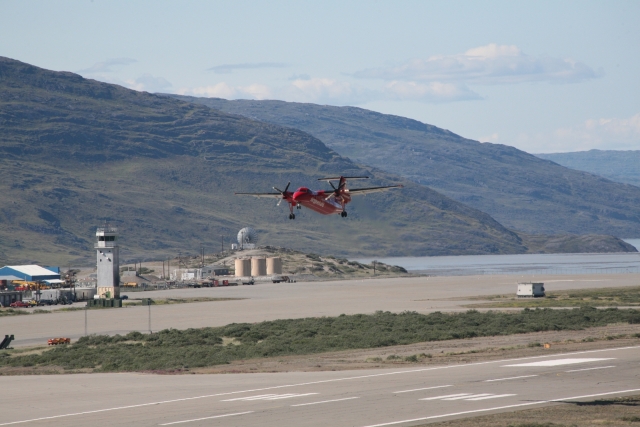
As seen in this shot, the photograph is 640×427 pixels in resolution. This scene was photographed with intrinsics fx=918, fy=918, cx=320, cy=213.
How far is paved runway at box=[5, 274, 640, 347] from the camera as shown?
85562 millimetres

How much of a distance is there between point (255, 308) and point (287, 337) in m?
41.5

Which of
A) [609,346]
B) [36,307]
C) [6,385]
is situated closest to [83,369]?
[6,385]

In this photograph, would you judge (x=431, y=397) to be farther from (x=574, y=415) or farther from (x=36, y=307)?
(x=36, y=307)

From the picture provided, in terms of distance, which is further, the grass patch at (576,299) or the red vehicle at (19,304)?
the red vehicle at (19,304)

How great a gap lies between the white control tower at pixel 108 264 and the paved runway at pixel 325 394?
8750 centimetres

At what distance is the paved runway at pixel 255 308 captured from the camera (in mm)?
85562

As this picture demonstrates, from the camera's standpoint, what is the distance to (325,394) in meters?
34.3

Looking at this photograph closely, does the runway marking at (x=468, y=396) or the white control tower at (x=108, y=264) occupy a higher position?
the white control tower at (x=108, y=264)

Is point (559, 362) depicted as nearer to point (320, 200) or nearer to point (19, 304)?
point (320, 200)

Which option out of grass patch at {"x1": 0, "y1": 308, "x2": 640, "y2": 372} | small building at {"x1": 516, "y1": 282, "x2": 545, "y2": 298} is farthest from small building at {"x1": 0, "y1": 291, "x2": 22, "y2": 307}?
small building at {"x1": 516, "y1": 282, "x2": 545, "y2": 298}

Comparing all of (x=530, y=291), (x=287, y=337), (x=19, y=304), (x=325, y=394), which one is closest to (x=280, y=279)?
(x=19, y=304)

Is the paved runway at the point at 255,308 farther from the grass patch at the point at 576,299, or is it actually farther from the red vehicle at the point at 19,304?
the red vehicle at the point at 19,304

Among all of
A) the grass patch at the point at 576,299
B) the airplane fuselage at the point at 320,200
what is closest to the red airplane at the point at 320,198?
the airplane fuselage at the point at 320,200

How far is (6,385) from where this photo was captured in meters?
43.1
